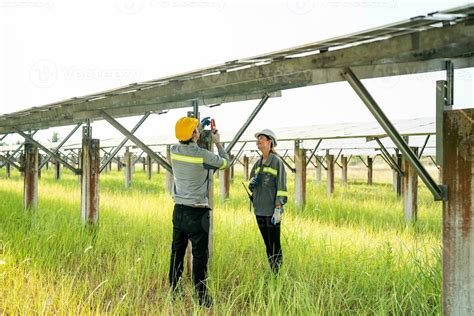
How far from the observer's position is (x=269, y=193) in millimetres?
Answer: 3975

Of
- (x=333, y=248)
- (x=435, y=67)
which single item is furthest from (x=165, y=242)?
(x=435, y=67)

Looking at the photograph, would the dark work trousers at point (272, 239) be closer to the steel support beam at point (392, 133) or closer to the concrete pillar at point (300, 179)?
the steel support beam at point (392, 133)

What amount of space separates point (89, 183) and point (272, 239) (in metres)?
2.70

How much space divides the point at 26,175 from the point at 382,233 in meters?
5.84

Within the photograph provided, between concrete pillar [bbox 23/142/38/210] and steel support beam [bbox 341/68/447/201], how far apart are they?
6314 mm

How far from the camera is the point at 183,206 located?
344cm

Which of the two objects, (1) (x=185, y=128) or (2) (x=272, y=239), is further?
(2) (x=272, y=239)

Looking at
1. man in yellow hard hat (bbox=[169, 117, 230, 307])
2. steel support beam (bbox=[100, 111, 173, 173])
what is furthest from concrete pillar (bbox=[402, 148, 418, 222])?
man in yellow hard hat (bbox=[169, 117, 230, 307])

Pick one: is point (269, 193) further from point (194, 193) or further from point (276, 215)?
point (194, 193)

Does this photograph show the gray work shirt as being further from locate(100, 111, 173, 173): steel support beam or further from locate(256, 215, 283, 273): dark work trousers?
locate(100, 111, 173, 173): steel support beam

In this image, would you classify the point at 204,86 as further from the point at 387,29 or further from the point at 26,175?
the point at 26,175

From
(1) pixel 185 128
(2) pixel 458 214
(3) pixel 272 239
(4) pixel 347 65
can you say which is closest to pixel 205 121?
(1) pixel 185 128

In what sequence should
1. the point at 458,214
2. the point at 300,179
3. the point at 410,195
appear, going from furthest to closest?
the point at 300,179 → the point at 410,195 → the point at 458,214

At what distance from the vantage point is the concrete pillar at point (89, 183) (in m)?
5.45
